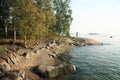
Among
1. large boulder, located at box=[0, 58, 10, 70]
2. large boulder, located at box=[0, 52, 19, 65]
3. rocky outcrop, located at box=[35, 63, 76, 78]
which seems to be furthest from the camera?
large boulder, located at box=[0, 52, 19, 65]

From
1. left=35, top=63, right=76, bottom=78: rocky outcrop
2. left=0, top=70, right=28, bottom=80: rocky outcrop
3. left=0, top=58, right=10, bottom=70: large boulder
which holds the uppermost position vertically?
left=0, top=58, right=10, bottom=70: large boulder

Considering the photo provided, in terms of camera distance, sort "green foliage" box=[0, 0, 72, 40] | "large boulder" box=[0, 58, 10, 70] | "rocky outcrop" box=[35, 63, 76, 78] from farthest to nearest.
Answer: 1. "green foliage" box=[0, 0, 72, 40]
2. "rocky outcrop" box=[35, 63, 76, 78]
3. "large boulder" box=[0, 58, 10, 70]

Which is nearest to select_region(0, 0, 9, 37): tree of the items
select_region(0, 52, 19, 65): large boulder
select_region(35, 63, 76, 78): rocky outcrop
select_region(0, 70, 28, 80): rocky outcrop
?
select_region(0, 52, 19, 65): large boulder

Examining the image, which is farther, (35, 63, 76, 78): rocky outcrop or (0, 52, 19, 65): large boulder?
(0, 52, 19, 65): large boulder

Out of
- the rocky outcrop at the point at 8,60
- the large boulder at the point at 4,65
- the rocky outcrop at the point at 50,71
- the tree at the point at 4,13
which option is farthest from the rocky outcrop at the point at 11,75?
the tree at the point at 4,13

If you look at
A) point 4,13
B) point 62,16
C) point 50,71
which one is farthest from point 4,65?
point 62,16

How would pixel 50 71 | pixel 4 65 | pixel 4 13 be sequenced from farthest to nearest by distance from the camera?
pixel 4 13, pixel 50 71, pixel 4 65

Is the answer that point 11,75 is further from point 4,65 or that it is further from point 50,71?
point 50,71

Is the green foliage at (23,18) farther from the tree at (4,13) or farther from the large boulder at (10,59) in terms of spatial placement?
the large boulder at (10,59)

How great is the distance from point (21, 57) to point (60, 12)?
152ft

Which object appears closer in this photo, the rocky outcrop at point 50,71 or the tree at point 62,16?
the rocky outcrop at point 50,71

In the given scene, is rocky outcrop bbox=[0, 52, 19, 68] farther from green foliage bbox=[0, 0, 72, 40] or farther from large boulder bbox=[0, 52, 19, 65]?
green foliage bbox=[0, 0, 72, 40]

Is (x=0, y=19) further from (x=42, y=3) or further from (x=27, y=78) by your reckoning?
(x=27, y=78)

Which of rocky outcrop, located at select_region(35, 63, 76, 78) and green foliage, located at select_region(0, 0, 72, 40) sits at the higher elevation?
green foliage, located at select_region(0, 0, 72, 40)
